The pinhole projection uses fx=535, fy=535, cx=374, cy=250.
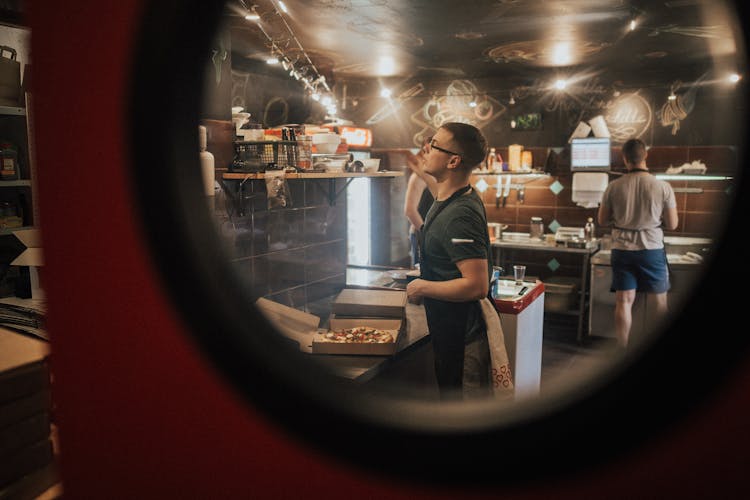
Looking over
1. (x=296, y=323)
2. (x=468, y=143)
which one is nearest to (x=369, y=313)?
(x=296, y=323)

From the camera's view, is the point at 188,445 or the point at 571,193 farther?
the point at 571,193

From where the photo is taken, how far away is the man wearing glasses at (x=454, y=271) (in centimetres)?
212

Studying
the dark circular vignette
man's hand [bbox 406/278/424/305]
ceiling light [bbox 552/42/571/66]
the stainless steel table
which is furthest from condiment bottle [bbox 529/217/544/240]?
the dark circular vignette

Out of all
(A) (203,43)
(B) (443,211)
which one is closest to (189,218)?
(A) (203,43)

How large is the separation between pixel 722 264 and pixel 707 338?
0.10m

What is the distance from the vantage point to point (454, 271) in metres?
2.21

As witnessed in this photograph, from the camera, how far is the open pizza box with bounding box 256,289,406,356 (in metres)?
2.21

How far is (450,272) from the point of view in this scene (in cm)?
221

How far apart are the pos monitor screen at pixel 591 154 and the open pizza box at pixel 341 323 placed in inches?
163

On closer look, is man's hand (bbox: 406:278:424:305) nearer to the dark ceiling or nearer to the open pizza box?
the open pizza box

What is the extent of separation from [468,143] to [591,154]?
4239 mm

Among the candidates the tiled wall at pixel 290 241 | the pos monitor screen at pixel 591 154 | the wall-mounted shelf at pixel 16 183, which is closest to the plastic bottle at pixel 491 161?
the pos monitor screen at pixel 591 154

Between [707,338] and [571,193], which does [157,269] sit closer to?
[707,338]

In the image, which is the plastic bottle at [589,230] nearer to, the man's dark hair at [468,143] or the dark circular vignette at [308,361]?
the man's dark hair at [468,143]
